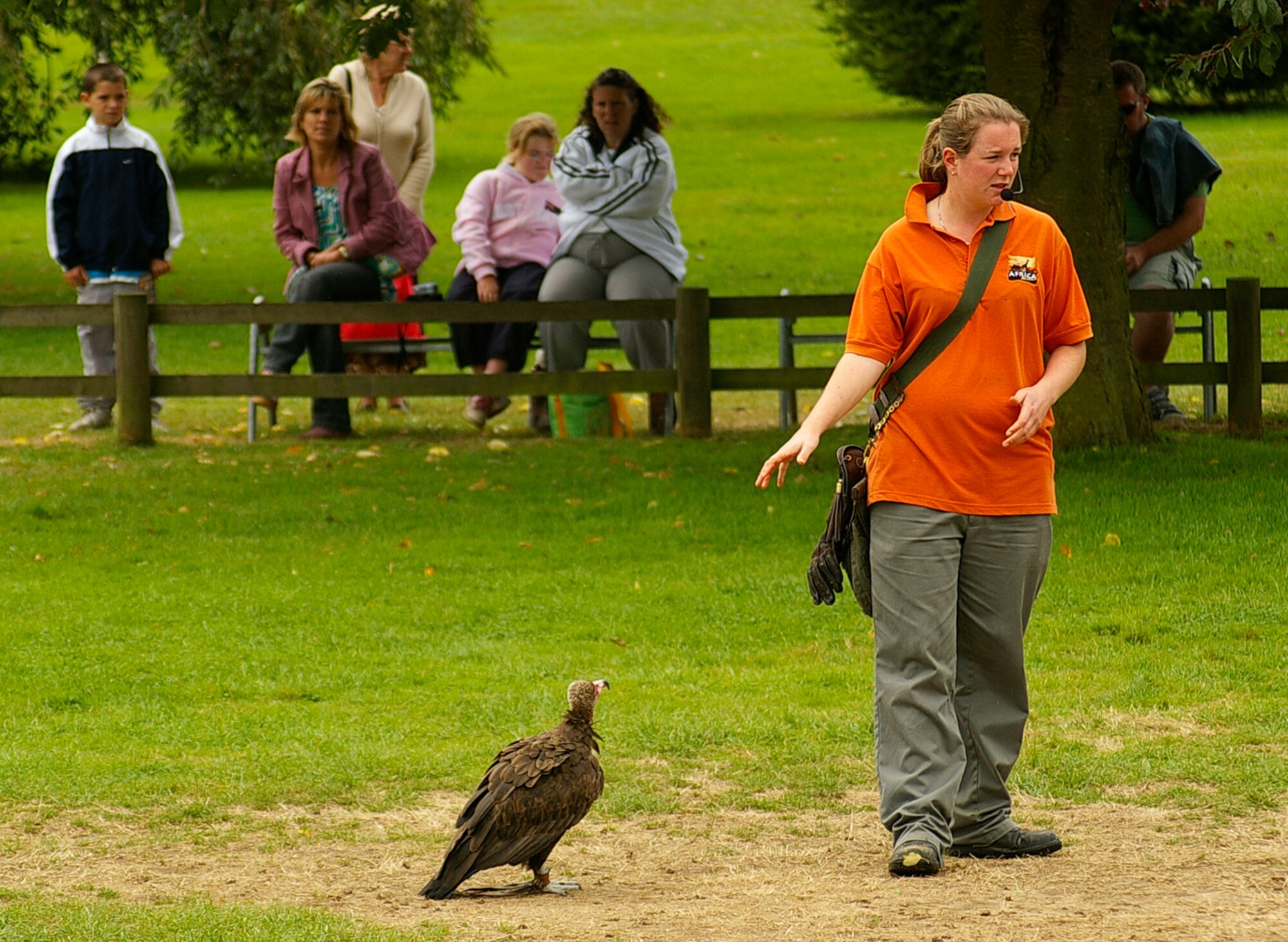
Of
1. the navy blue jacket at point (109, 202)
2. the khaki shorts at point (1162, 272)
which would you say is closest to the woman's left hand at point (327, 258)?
the navy blue jacket at point (109, 202)

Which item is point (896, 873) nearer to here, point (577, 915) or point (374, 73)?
point (577, 915)

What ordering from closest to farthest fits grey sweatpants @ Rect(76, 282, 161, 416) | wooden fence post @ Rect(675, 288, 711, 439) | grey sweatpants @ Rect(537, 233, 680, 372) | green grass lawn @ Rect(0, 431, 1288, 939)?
green grass lawn @ Rect(0, 431, 1288, 939) → wooden fence post @ Rect(675, 288, 711, 439) → grey sweatpants @ Rect(537, 233, 680, 372) → grey sweatpants @ Rect(76, 282, 161, 416)

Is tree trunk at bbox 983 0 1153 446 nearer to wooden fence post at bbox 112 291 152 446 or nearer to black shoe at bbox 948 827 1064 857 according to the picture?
wooden fence post at bbox 112 291 152 446

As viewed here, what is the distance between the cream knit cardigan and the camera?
1481 centimetres

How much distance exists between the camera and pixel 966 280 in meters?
5.25

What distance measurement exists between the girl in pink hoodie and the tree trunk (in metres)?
3.71

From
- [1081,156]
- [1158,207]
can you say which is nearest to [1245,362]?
[1158,207]

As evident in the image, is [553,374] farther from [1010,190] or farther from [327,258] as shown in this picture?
[1010,190]

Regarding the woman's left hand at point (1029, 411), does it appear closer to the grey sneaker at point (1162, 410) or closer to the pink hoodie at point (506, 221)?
the grey sneaker at point (1162, 410)

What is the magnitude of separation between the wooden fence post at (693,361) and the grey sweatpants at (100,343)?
4073 mm

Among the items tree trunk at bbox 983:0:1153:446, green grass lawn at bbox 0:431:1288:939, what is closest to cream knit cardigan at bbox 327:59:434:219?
green grass lawn at bbox 0:431:1288:939

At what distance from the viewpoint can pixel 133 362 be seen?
13.4m

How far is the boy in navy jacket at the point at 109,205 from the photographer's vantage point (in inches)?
554

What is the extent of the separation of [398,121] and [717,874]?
34.3 ft
